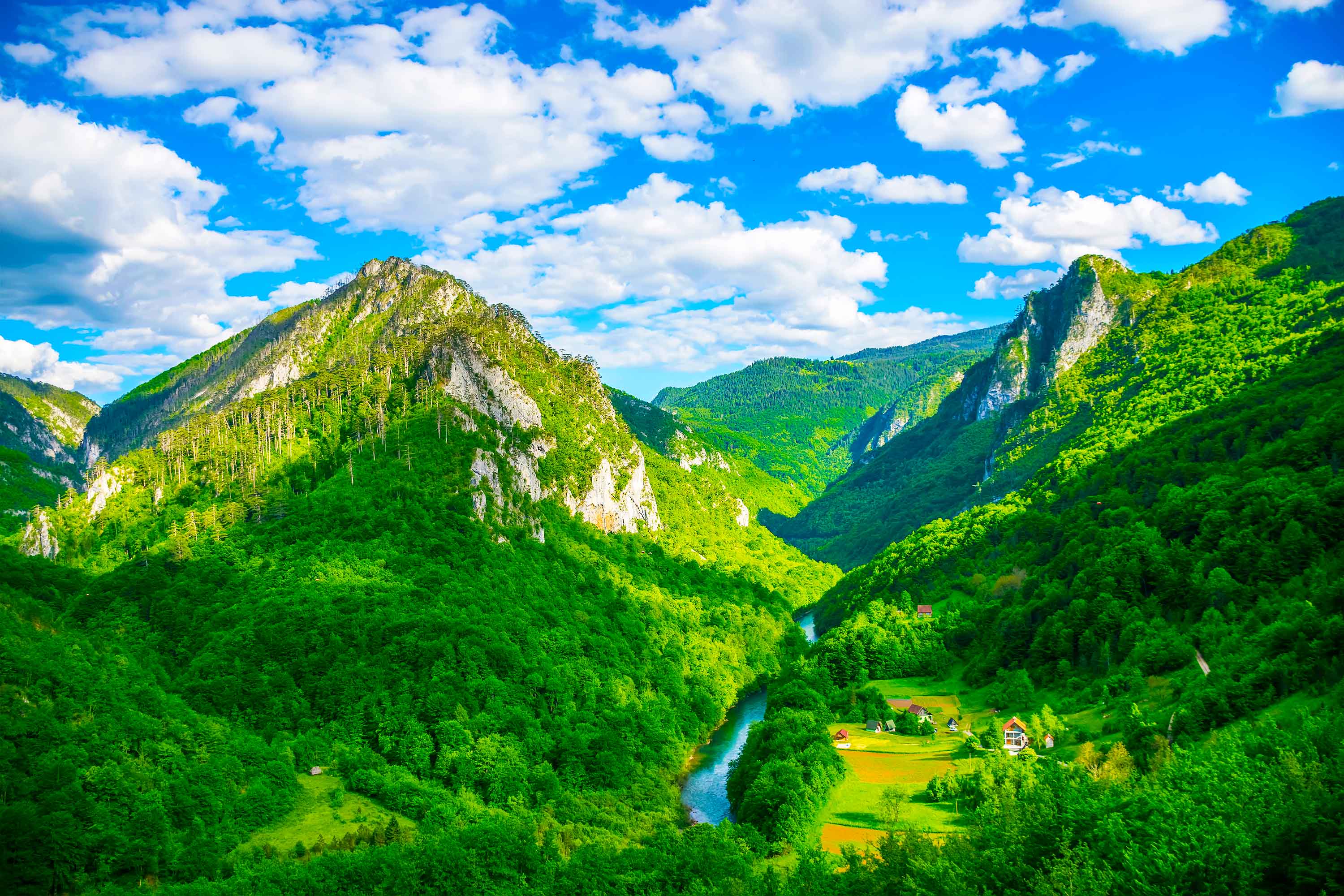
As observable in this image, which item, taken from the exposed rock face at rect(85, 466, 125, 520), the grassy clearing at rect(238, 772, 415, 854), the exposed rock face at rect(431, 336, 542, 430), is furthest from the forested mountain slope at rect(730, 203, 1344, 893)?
the exposed rock face at rect(85, 466, 125, 520)

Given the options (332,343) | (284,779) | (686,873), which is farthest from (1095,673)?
(332,343)

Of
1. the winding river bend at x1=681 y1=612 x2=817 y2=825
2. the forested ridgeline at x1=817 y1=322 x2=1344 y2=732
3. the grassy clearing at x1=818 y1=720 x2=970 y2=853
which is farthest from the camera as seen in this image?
the winding river bend at x1=681 y1=612 x2=817 y2=825

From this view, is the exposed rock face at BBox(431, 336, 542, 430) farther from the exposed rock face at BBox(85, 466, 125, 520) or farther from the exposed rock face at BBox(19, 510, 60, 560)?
the exposed rock face at BBox(19, 510, 60, 560)

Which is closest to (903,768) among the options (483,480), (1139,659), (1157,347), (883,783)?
(883,783)

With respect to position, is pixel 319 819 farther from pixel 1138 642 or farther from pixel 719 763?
pixel 1138 642

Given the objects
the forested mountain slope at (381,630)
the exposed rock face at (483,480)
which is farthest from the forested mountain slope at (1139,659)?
the exposed rock face at (483,480)

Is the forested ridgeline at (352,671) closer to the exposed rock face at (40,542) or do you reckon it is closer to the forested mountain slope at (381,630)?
the forested mountain slope at (381,630)

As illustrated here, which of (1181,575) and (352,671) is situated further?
(352,671)
